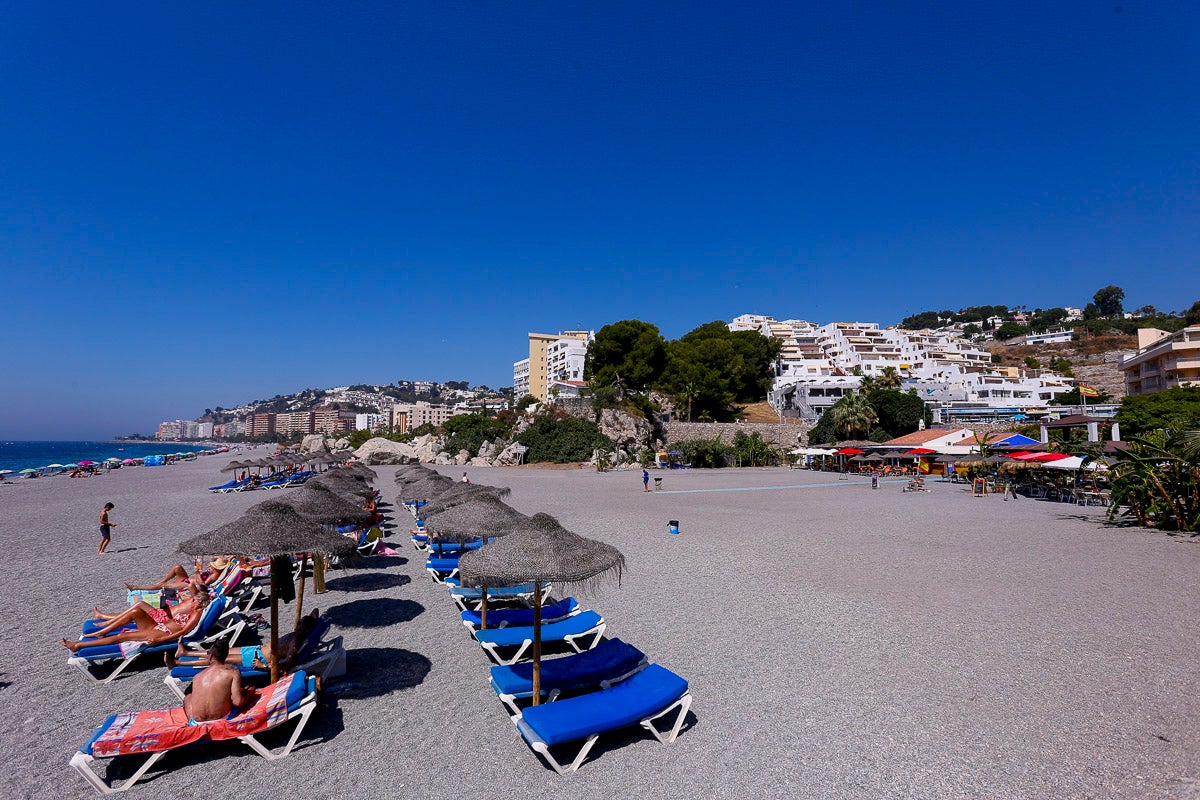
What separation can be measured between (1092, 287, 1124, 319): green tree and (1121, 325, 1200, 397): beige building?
96284mm

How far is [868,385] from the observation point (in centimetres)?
5394

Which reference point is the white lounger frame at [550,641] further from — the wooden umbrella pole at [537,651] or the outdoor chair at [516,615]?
the wooden umbrella pole at [537,651]

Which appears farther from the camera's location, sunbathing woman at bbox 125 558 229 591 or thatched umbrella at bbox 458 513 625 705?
sunbathing woman at bbox 125 558 229 591

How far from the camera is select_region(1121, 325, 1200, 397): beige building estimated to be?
4603 cm

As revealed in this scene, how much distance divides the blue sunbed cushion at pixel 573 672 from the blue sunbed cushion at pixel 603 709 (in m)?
0.25

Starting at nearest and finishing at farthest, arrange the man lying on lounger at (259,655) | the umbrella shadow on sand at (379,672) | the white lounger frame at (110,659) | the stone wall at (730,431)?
1. the man lying on lounger at (259,655)
2. the umbrella shadow on sand at (379,672)
3. the white lounger frame at (110,659)
4. the stone wall at (730,431)

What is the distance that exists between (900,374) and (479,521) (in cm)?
7860

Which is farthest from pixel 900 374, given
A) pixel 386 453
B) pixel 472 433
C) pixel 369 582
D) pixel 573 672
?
pixel 573 672

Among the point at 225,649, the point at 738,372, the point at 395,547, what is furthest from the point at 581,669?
the point at 738,372

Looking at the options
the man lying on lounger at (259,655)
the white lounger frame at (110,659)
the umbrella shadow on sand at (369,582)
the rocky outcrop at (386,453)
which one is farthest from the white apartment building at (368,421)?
the man lying on lounger at (259,655)

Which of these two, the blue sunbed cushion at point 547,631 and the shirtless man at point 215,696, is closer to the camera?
the shirtless man at point 215,696

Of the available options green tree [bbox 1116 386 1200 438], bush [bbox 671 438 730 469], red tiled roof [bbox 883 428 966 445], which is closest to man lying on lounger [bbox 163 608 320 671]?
red tiled roof [bbox 883 428 966 445]

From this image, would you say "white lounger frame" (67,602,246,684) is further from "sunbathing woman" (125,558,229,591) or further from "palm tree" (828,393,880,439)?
"palm tree" (828,393,880,439)

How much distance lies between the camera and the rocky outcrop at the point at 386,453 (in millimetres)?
51750
